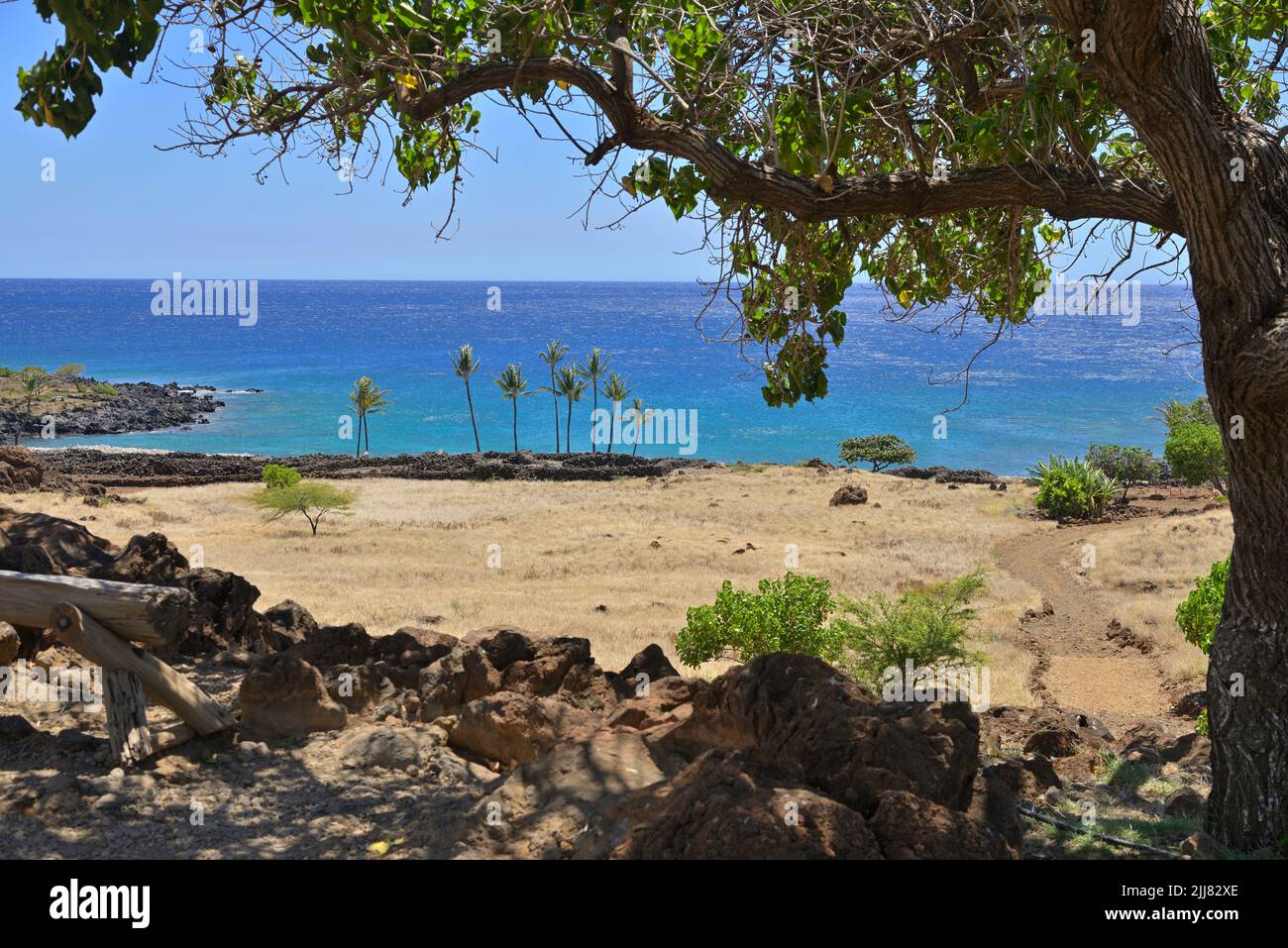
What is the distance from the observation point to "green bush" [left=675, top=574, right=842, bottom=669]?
14016 mm

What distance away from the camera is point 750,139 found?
7676 millimetres

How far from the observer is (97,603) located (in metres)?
6.25

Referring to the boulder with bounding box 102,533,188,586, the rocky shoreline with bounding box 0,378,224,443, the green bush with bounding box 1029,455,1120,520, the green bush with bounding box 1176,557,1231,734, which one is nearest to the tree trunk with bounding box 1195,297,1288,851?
the green bush with bounding box 1176,557,1231,734

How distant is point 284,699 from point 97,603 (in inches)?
50.9

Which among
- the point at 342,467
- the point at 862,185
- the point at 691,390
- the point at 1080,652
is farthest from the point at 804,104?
the point at 691,390

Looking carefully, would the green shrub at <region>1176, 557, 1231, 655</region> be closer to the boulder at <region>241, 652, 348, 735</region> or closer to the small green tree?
the boulder at <region>241, 652, 348, 735</region>

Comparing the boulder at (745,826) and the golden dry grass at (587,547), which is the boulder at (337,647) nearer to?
the boulder at (745,826)

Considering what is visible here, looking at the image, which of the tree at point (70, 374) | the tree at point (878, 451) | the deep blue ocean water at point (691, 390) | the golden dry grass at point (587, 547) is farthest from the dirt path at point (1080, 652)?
the tree at point (70, 374)

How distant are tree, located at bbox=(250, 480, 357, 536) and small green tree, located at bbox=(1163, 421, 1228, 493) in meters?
28.5

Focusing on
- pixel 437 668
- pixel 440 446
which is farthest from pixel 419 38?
pixel 440 446

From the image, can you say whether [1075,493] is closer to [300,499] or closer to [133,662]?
[300,499]

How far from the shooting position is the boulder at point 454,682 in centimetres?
731

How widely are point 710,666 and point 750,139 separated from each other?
10537mm
